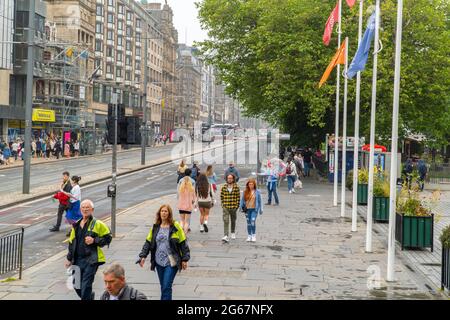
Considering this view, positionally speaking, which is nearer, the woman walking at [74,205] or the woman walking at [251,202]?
the woman walking at [251,202]

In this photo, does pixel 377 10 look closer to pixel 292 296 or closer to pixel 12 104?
pixel 292 296

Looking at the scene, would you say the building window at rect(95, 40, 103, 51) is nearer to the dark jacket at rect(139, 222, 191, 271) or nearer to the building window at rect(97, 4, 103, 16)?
the building window at rect(97, 4, 103, 16)

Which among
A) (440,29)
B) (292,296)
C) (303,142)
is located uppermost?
(440,29)

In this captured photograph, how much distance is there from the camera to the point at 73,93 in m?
65.9

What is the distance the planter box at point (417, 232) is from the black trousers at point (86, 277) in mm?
8433

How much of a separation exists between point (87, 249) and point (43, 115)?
50.3 metres

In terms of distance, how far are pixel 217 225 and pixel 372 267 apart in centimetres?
638

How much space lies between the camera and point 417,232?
14.4 metres

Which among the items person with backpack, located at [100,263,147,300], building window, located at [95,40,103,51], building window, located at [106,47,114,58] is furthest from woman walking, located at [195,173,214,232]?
building window, located at [106,47,114,58]

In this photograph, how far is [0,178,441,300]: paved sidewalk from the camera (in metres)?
10.0

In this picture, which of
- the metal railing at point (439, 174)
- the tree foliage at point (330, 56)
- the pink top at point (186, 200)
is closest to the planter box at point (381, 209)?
the pink top at point (186, 200)

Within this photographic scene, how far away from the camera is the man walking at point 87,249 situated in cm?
838

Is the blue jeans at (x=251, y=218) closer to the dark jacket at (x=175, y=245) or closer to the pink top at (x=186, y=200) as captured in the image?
the pink top at (x=186, y=200)
